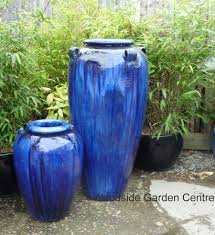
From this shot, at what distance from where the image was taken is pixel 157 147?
3605mm

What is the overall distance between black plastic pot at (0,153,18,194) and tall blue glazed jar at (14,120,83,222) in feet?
1.08

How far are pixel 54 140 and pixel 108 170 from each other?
0.57 m

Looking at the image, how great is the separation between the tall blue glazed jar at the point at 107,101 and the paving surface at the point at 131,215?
0.23 meters

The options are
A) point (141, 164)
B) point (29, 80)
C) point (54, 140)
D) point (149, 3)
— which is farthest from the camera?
point (149, 3)

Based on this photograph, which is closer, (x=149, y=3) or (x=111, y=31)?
(x=111, y=31)

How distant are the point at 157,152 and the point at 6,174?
1.26 meters

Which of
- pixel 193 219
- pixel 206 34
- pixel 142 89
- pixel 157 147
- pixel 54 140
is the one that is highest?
pixel 206 34

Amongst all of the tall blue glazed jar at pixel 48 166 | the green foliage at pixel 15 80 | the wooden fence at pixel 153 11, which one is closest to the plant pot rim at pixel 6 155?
the green foliage at pixel 15 80

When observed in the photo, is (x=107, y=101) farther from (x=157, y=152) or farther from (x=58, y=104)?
(x=157, y=152)

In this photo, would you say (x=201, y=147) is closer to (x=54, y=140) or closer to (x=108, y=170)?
(x=108, y=170)

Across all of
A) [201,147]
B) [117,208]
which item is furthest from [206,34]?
[117,208]

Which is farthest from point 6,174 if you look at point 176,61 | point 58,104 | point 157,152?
point 176,61

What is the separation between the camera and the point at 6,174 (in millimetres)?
3012

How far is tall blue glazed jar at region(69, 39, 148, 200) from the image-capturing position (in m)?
2.81
